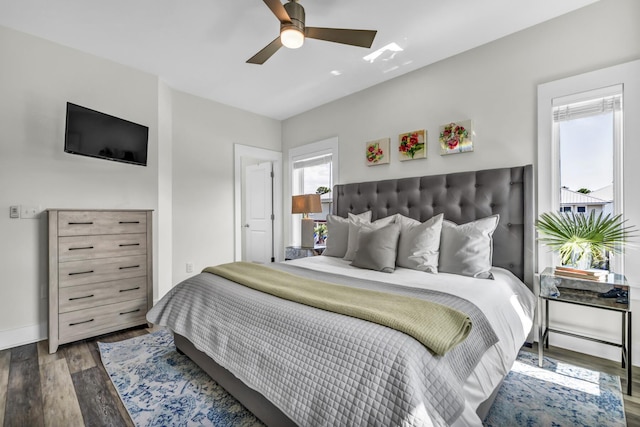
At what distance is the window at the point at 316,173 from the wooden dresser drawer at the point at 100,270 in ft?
7.27

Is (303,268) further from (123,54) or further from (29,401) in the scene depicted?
(123,54)

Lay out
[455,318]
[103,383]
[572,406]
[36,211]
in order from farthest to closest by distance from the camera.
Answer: [36,211] < [103,383] < [572,406] < [455,318]

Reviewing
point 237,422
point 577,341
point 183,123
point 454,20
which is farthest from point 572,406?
point 183,123

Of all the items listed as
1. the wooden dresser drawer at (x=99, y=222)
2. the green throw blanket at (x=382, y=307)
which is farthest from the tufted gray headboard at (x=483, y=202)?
the wooden dresser drawer at (x=99, y=222)

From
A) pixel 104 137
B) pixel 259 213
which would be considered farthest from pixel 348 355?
pixel 259 213

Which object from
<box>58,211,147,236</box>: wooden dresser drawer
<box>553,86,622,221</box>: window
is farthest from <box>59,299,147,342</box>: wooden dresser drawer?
<box>553,86,622,221</box>: window

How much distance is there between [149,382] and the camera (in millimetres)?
1959

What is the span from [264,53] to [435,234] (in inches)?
77.3

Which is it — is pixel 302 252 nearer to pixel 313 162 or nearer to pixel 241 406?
pixel 313 162

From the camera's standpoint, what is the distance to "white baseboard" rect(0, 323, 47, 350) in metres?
2.47

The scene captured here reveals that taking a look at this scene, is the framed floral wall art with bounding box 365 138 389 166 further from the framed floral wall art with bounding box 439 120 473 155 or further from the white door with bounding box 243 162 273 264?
the white door with bounding box 243 162 273 264

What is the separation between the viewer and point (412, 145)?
323 cm

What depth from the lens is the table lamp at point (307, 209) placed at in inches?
153

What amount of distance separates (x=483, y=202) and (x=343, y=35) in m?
1.82
